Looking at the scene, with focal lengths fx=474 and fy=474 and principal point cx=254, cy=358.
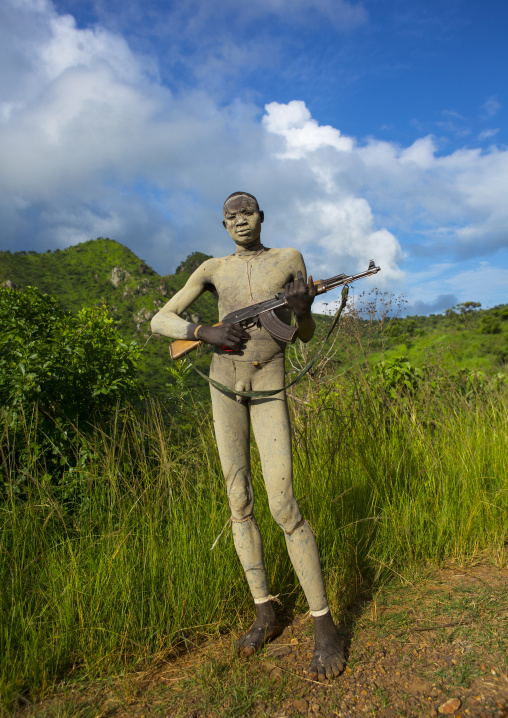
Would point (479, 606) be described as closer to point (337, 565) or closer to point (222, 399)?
point (337, 565)

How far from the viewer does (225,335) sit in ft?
8.60

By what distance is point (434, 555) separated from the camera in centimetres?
369

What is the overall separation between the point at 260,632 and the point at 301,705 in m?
0.51

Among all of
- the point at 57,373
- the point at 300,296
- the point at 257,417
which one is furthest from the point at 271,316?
the point at 57,373

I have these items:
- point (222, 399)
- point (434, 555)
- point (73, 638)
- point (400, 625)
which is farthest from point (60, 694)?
point (434, 555)

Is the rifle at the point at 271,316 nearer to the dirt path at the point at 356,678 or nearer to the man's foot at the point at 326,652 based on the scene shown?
the man's foot at the point at 326,652

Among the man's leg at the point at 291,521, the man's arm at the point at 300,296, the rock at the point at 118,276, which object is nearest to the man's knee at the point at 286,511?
the man's leg at the point at 291,521

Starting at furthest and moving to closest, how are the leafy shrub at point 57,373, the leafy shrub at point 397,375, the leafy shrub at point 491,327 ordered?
the leafy shrub at point 491,327, the leafy shrub at point 397,375, the leafy shrub at point 57,373

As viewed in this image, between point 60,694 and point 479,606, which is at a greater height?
point 60,694

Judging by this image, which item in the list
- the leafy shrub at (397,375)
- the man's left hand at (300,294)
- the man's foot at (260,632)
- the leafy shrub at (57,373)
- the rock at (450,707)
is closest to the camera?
the rock at (450,707)

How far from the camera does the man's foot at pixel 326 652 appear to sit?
249 centimetres

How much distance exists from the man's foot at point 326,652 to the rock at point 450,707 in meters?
0.50

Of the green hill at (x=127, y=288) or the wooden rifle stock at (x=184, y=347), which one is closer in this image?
the wooden rifle stock at (x=184, y=347)

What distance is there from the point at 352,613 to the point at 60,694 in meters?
1.79
